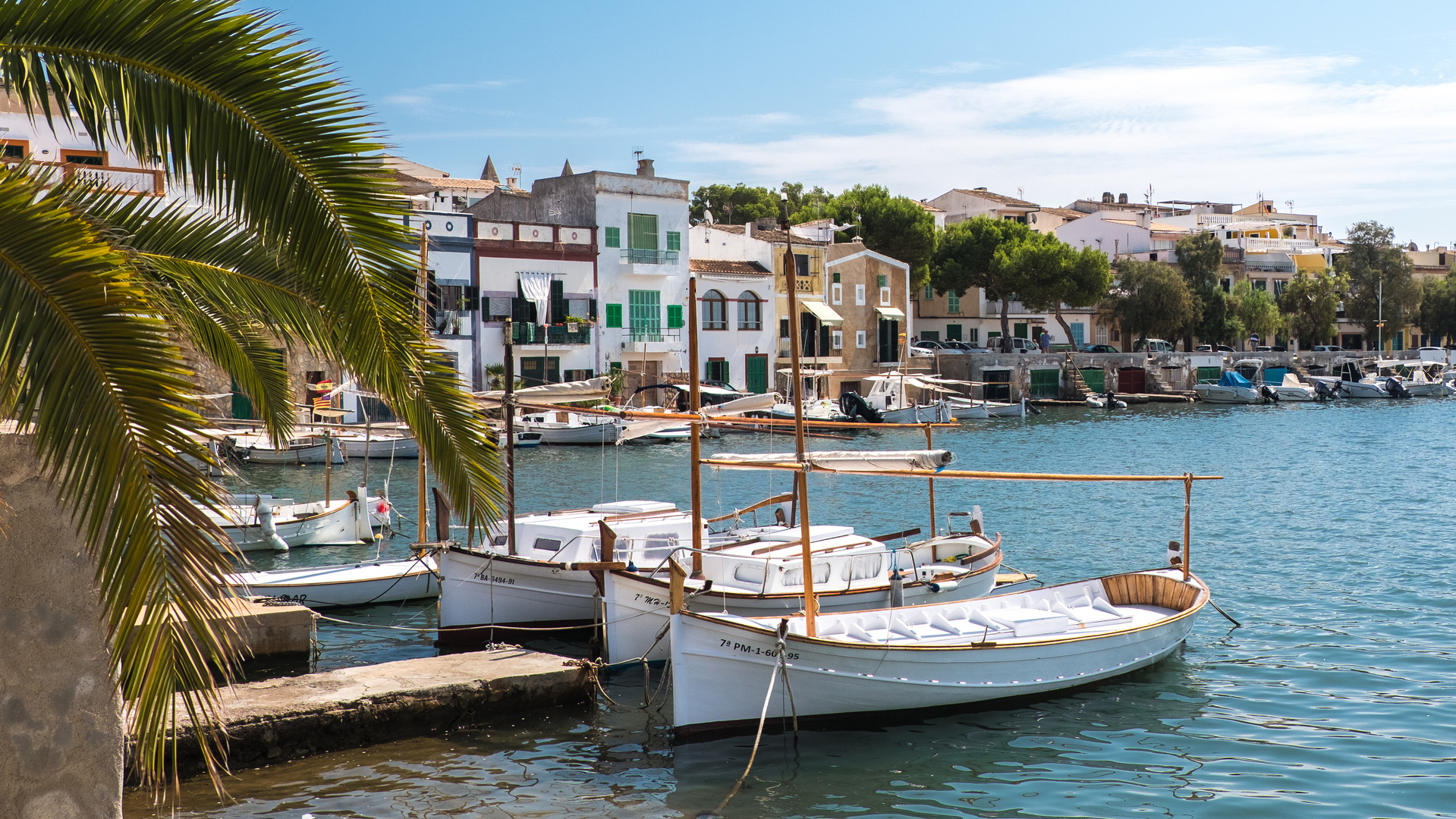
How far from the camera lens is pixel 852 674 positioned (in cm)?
1296

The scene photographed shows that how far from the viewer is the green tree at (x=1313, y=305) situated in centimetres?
9306

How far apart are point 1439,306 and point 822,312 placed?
59.3 metres

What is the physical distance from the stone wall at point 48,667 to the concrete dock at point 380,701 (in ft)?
21.9

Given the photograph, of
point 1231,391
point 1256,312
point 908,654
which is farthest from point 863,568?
point 1256,312

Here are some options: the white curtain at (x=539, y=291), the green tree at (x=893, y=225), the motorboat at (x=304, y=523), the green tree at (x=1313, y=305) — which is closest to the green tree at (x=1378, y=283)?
the green tree at (x=1313, y=305)

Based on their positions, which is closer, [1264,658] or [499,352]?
[1264,658]

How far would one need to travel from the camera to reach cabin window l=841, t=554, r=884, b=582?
17078mm

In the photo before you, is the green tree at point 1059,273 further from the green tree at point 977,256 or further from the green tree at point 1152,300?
the green tree at point 1152,300

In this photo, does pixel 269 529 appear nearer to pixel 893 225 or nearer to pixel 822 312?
pixel 822 312

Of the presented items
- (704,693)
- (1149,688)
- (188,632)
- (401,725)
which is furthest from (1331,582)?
(188,632)

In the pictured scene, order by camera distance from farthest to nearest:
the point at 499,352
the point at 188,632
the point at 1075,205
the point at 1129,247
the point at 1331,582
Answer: the point at 1075,205
the point at 1129,247
the point at 499,352
the point at 1331,582
the point at 188,632

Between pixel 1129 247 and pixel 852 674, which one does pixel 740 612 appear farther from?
pixel 1129 247

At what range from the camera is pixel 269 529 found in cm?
2411

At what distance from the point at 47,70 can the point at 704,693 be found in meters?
9.31
